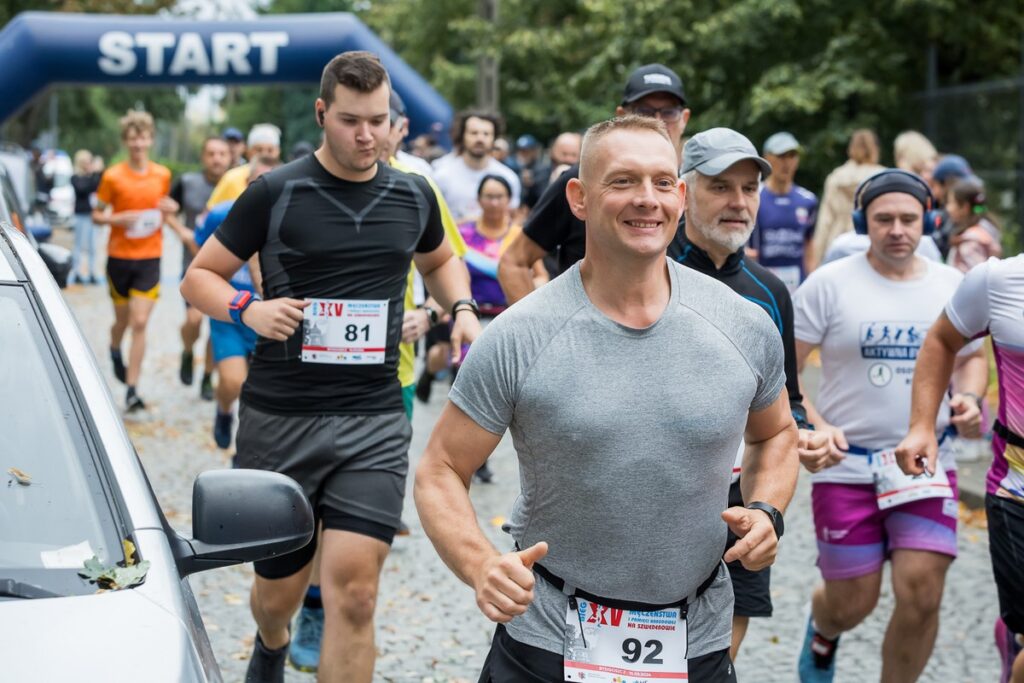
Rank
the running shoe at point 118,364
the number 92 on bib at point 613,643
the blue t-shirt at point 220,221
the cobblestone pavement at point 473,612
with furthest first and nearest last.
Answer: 1. the running shoe at point 118,364
2. the blue t-shirt at point 220,221
3. the cobblestone pavement at point 473,612
4. the number 92 on bib at point 613,643

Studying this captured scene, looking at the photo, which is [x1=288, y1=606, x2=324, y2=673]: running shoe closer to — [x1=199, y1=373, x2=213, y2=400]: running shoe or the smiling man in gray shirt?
the smiling man in gray shirt

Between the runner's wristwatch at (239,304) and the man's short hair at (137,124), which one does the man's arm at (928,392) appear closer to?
the runner's wristwatch at (239,304)

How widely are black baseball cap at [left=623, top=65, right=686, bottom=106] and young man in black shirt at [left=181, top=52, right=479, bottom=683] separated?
3.25 ft

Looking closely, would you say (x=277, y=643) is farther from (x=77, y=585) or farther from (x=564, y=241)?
(x=77, y=585)

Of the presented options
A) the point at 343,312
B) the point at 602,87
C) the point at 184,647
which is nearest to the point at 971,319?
the point at 343,312

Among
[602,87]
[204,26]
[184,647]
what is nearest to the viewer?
[184,647]

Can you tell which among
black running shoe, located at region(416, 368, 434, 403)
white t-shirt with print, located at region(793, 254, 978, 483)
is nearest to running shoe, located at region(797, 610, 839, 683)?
white t-shirt with print, located at region(793, 254, 978, 483)

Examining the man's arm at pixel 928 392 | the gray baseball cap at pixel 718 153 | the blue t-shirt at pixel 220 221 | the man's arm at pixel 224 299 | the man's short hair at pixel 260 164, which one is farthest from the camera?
the man's short hair at pixel 260 164

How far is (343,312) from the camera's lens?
4.97m

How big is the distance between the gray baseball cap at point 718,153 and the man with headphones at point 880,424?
839mm

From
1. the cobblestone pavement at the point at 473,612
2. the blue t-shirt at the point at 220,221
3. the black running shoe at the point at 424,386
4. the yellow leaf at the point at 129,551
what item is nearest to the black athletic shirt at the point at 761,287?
the cobblestone pavement at the point at 473,612

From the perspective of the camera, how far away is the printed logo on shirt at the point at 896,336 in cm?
522

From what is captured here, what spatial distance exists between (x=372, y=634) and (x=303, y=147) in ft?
24.8

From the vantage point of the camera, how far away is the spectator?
1234cm
